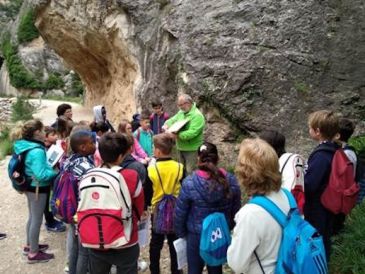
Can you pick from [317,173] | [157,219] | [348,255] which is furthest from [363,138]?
[157,219]

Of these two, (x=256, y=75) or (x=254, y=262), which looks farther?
(x=256, y=75)

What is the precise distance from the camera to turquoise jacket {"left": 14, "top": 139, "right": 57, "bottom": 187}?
4.90 m

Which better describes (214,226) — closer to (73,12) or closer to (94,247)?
(94,247)

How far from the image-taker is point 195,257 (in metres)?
3.75

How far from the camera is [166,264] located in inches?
209

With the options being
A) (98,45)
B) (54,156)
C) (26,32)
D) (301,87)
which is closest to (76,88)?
(26,32)

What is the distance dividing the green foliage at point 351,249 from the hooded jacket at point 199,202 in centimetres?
146

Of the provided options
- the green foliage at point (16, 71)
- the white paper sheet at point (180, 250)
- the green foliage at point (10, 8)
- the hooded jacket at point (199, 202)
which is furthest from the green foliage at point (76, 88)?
the hooded jacket at point (199, 202)

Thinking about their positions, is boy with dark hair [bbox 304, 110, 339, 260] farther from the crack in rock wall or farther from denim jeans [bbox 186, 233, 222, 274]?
the crack in rock wall

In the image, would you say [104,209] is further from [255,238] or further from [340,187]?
[340,187]

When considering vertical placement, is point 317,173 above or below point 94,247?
above

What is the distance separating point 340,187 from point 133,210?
5.78 feet

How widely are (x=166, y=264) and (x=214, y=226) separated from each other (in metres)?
2.11

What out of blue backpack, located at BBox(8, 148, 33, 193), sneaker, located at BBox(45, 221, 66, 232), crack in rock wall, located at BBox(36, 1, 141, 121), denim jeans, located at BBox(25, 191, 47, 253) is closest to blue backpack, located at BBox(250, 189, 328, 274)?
blue backpack, located at BBox(8, 148, 33, 193)
